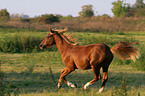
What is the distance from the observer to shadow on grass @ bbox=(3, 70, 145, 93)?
858 centimetres

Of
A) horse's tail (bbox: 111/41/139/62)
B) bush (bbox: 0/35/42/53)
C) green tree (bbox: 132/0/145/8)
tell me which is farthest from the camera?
green tree (bbox: 132/0/145/8)

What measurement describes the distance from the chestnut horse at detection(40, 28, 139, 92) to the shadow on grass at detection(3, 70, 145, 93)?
116 cm

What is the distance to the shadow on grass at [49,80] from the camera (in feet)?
28.1

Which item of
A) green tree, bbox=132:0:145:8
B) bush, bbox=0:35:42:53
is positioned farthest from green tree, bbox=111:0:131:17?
bush, bbox=0:35:42:53

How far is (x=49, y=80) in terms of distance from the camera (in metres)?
9.60

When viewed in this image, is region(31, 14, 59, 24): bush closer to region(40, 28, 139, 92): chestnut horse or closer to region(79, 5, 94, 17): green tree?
region(79, 5, 94, 17): green tree

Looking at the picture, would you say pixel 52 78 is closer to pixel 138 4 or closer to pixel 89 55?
pixel 89 55

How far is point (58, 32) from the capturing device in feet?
26.0

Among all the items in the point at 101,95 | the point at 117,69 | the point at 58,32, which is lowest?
the point at 117,69

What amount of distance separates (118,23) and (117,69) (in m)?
30.7

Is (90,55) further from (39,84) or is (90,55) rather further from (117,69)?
(117,69)

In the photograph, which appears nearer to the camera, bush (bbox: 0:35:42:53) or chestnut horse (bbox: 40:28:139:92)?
chestnut horse (bbox: 40:28:139:92)

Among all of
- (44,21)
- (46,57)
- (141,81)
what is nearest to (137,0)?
(44,21)

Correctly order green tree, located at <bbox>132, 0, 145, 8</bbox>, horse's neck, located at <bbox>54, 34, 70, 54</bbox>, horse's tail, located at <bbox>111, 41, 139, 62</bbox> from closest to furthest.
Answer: horse's tail, located at <bbox>111, 41, 139, 62</bbox> → horse's neck, located at <bbox>54, 34, 70, 54</bbox> → green tree, located at <bbox>132, 0, 145, 8</bbox>
